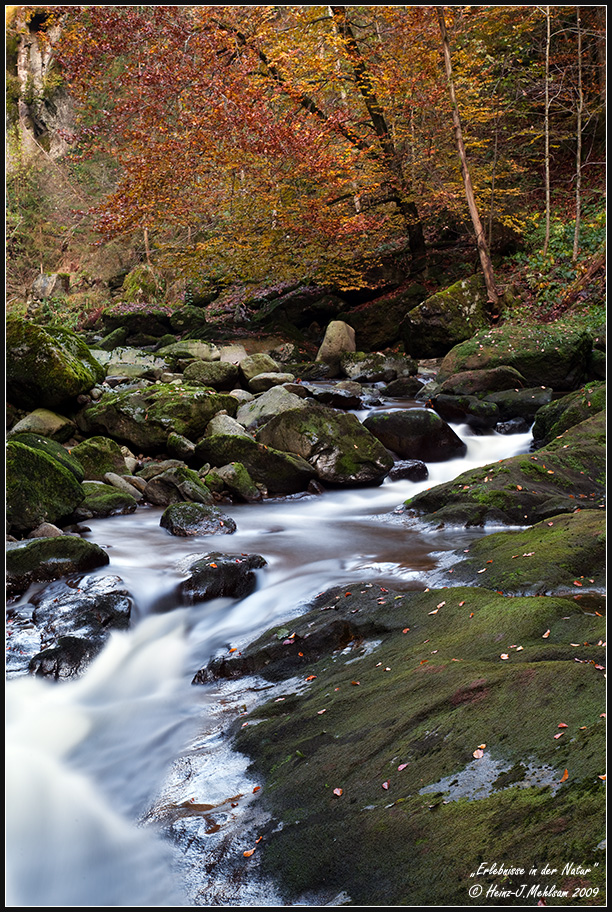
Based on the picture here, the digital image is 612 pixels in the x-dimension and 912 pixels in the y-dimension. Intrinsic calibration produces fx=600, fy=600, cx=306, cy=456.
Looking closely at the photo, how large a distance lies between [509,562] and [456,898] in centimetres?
276

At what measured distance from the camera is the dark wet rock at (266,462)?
27.8 ft

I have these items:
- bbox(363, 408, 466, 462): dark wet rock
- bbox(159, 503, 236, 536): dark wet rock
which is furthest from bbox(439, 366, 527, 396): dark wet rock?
bbox(159, 503, 236, 536): dark wet rock

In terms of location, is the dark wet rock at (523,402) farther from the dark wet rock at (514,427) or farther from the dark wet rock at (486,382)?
the dark wet rock at (486,382)

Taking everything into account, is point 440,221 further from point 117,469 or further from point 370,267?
point 117,469

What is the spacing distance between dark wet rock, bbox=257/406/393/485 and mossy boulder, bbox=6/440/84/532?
3.16 metres

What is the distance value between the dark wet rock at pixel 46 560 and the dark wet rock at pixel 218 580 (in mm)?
875

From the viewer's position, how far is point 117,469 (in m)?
8.34

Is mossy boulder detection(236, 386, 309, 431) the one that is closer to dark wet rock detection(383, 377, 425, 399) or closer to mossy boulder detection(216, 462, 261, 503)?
mossy boulder detection(216, 462, 261, 503)

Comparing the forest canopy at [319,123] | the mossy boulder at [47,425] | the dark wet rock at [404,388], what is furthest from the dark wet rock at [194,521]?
the forest canopy at [319,123]

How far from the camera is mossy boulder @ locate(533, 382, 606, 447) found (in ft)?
26.4

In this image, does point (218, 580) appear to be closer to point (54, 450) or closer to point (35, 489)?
point (35, 489)

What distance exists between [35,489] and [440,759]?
17.5 feet

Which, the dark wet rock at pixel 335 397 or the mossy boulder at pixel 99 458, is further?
the dark wet rock at pixel 335 397

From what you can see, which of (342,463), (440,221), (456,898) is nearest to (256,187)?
(440,221)
